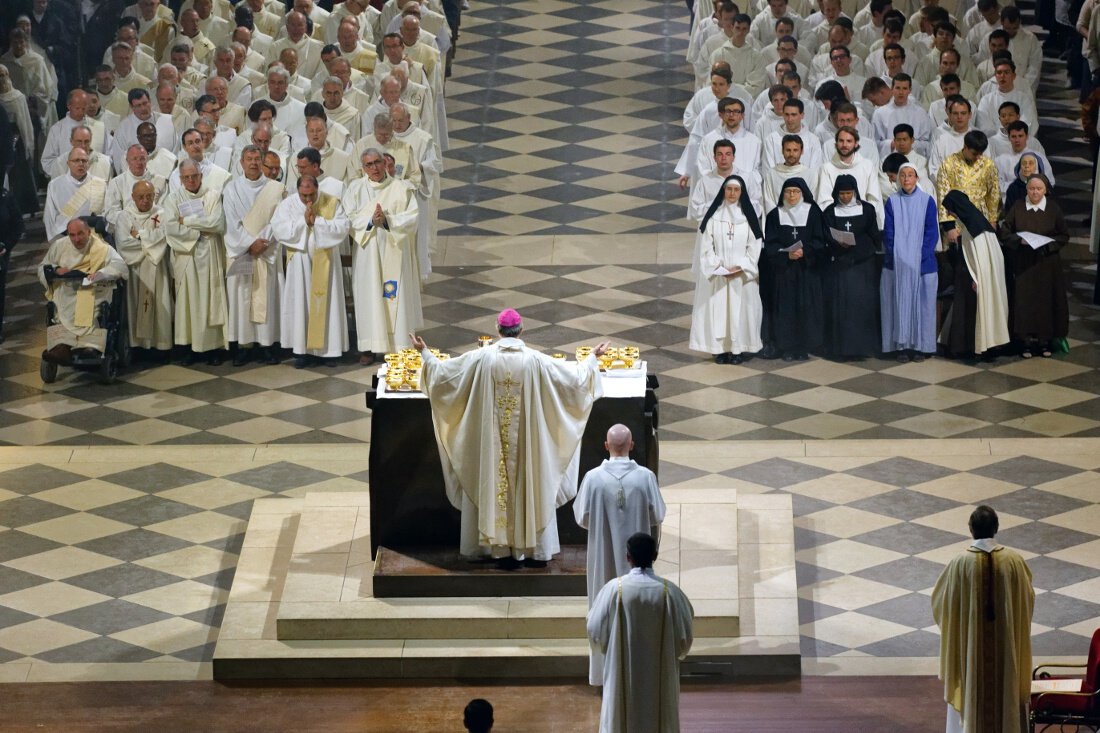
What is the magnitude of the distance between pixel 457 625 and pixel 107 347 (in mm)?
5321

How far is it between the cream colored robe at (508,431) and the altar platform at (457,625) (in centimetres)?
30

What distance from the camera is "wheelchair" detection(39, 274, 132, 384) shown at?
1511cm

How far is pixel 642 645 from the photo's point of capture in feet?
30.2

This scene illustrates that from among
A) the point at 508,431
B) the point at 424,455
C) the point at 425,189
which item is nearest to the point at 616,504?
the point at 508,431

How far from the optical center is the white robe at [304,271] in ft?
50.8

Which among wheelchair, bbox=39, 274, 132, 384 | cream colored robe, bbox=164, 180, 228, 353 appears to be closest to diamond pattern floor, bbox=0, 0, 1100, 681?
wheelchair, bbox=39, 274, 132, 384

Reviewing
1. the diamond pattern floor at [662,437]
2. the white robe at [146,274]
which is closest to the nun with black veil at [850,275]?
the diamond pattern floor at [662,437]

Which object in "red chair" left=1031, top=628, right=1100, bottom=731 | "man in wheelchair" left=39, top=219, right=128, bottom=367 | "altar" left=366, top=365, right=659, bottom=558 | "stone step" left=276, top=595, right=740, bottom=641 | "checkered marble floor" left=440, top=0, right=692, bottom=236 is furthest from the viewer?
"checkered marble floor" left=440, top=0, right=692, bottom=236

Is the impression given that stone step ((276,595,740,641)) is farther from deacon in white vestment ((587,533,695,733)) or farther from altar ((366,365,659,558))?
deacon in white vestment ((587,533,695,733))

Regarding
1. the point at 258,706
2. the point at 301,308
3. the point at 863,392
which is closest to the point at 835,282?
the point at 863,392

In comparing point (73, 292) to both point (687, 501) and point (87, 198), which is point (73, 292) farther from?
point (687, 501)

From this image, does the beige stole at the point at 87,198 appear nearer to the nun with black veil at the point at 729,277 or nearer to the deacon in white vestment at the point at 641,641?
the nun with black veil at the point at 729,277

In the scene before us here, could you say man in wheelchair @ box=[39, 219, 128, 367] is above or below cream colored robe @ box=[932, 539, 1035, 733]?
above

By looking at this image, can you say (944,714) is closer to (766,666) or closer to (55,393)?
(766,666)
